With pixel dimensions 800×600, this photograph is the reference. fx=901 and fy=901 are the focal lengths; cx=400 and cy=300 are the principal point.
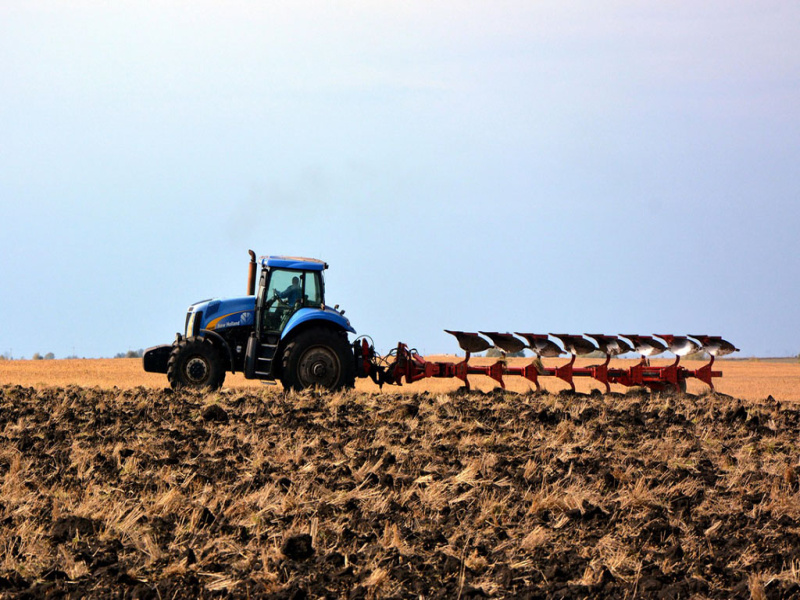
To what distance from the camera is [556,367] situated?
14875mm

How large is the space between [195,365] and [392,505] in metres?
7.79

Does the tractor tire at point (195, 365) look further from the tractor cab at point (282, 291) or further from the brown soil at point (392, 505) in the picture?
the brown soil at point (392, 505)

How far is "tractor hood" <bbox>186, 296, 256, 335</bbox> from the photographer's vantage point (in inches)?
565

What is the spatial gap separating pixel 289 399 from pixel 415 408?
2.10 meters

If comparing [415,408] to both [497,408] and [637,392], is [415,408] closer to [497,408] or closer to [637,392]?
[497,408]

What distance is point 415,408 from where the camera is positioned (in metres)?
12.2

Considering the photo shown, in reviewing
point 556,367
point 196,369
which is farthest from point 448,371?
point 196,369

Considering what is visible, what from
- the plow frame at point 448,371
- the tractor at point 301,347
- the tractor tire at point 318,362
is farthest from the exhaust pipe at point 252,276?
the plow frame at point 448,371

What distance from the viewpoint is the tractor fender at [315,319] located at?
13620mm

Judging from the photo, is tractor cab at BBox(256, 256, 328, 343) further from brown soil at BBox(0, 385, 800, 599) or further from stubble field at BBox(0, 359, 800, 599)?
brown soil at BBox(0, 385, 800, 599)

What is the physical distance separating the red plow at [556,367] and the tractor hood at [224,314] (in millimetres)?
1903

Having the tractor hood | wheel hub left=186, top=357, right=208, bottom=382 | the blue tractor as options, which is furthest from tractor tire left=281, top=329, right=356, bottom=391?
wheel hub left=186, top=357, right=208, bottom=382

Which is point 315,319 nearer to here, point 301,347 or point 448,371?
point 301,347

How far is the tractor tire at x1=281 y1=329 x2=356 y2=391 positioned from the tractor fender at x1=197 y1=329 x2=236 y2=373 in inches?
39.3
